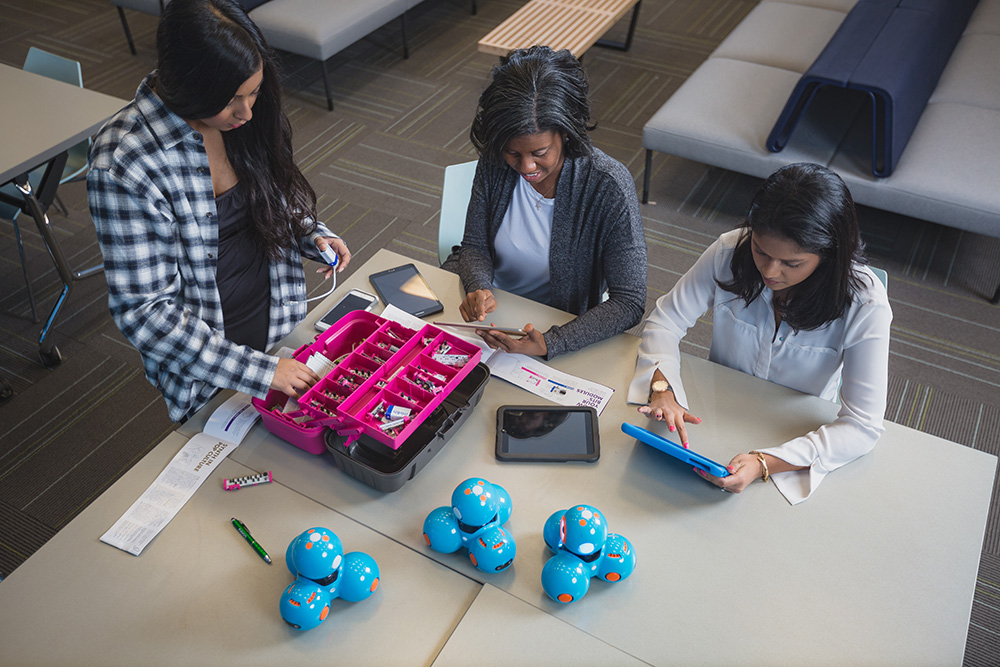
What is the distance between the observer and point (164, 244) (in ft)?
4.96

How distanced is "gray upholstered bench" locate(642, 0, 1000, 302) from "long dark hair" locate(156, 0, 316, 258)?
215cm

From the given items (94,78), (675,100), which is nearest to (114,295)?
(675,100)

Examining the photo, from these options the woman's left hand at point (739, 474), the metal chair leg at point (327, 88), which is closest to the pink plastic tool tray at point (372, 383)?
the woman's left hand at point (739, 474)

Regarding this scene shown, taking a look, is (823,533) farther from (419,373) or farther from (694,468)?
(419,373)

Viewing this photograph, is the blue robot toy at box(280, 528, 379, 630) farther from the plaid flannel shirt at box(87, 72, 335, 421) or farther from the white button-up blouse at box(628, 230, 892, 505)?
the white button-up blouse at box(628, 230, 892, 505)

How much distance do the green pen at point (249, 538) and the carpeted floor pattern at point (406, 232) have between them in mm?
1263

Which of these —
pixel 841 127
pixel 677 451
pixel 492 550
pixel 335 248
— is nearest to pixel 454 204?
pixel 335 248

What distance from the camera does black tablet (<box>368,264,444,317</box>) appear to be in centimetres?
190

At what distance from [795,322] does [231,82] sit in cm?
131

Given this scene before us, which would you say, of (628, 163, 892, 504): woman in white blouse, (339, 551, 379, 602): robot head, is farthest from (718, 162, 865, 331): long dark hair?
(339, 551, 379, 602): robot head

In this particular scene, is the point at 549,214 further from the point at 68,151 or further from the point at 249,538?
the point at 68,151

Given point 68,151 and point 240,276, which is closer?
point 240,276

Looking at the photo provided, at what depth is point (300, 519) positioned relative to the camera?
4.74ft

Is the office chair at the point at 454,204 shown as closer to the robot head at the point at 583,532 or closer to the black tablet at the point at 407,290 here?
the black tablet at the point at 407,290
